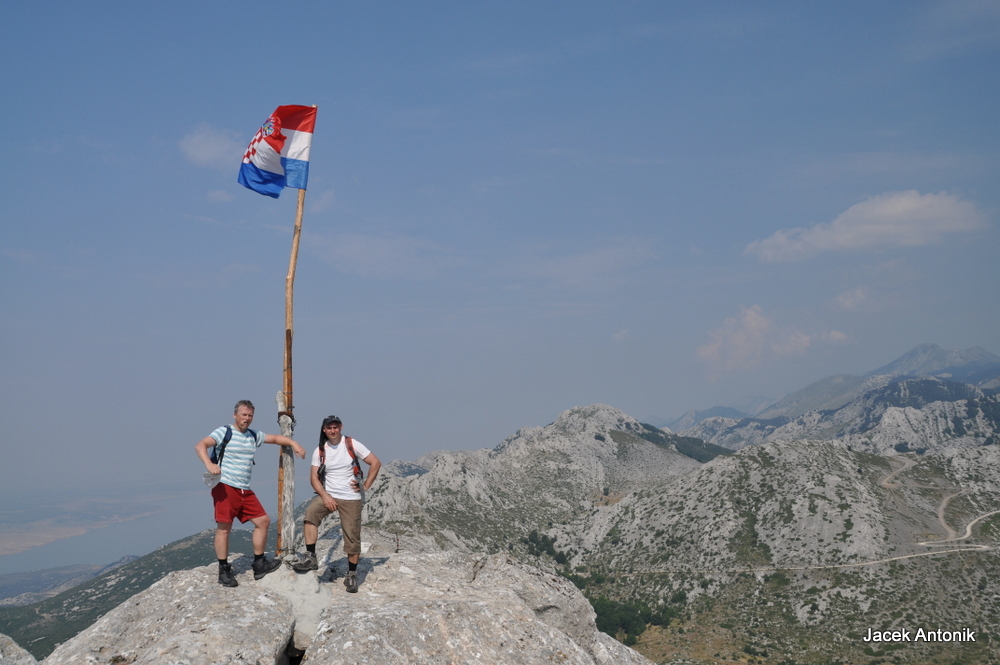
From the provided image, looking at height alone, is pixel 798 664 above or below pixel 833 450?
below

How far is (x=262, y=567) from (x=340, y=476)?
3.49m

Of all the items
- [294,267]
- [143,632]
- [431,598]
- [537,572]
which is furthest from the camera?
[537,572]

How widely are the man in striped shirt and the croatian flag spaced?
880 centimetres

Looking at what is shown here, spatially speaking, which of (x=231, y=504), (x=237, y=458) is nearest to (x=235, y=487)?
(x=231, y=504)

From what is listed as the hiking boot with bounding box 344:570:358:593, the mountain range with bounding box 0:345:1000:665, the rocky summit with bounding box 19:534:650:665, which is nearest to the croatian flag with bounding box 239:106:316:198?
the rocky summit with bounding box 19:534:650:665

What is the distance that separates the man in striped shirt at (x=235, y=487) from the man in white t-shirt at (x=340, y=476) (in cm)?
154

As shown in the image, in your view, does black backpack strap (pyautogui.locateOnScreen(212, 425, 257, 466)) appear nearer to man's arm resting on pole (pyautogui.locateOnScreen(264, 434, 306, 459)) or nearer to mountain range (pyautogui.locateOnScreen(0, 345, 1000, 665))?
man's arm resting on pole (pyautogui.locateOnScreen(264, 434, 306, 459))

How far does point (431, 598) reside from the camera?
18.1 metres

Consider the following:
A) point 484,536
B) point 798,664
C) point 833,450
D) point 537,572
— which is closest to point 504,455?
point 484,536

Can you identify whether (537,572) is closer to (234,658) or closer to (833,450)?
(234,658)

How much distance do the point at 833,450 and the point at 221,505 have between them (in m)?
152

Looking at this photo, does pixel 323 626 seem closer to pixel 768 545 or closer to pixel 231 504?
pixel 231 504

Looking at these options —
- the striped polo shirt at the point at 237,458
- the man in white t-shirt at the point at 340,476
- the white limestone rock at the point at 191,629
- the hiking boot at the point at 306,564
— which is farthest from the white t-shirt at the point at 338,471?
the white limestone rock at the point at 191,629

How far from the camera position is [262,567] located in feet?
57.0
